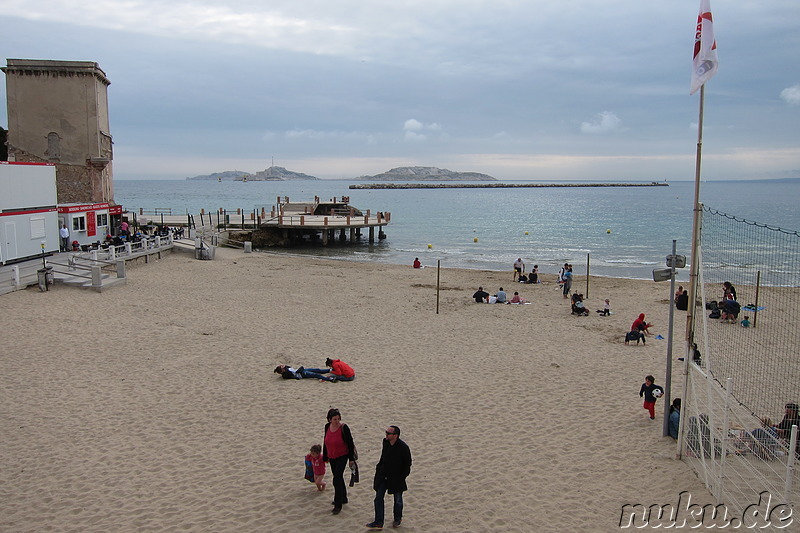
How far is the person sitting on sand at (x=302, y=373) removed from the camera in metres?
12.1

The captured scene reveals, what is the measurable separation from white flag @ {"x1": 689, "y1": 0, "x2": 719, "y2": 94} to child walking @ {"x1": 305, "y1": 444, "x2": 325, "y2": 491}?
6809 mm

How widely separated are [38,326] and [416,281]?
15772mm

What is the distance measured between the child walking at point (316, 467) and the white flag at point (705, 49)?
6.81 meters

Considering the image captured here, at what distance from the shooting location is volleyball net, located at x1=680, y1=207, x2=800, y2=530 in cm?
738

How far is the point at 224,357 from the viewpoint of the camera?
1359 cm

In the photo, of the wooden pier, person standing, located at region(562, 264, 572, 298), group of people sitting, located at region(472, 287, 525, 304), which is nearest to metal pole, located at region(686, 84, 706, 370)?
group of people sitting, located at region(472, 287, 525, 304)

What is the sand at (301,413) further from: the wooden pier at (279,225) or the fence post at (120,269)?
the wooden pier at (279,225)

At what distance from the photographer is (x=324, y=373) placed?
40.3 ft

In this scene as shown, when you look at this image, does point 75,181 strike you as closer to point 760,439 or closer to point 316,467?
point 316,467

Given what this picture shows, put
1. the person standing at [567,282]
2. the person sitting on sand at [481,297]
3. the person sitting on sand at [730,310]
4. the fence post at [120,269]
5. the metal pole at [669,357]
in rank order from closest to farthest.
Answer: the metal pole at [669,357], the person sitting on sand at [730,310], the person sitting on sand at [481,297], the fence post at [120,269], the person standing at [567,282]

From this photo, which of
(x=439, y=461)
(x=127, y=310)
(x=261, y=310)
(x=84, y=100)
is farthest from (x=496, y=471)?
(x=84, y=100)

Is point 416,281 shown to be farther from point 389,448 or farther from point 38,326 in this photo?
point 389,448

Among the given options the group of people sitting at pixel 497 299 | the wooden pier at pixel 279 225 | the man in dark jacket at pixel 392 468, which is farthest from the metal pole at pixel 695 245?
the wooden pier at pixel 279 225

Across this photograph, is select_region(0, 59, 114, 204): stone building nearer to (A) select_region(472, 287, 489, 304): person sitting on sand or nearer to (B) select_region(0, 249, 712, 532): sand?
(B) select_region(0, 249, 712, 532): sand
